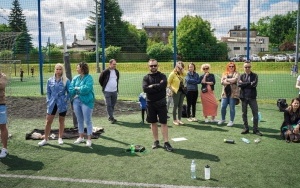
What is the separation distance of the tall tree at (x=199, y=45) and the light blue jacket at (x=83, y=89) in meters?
6.77

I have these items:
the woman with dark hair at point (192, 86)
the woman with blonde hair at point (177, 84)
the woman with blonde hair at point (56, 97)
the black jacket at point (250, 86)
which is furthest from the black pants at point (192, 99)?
the woman with blonde hair at point (56, 97)

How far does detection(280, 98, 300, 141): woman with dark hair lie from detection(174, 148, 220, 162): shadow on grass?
7.92ft

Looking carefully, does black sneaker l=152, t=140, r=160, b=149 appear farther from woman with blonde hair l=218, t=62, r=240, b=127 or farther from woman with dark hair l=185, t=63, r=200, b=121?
woman with dark hair l=185, t=63, r=200, b=121

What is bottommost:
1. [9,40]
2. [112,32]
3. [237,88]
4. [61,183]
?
[61,183]

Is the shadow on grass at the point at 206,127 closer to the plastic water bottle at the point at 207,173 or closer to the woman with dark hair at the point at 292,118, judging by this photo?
the woman with dark hair at the point at 292,118

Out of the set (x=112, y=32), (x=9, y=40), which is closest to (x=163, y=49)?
(x=112, y=32)

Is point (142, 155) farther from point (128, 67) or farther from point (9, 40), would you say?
point (128, 67)

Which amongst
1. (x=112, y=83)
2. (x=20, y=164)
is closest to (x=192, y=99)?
(x=112, y=83)

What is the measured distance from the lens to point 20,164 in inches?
241

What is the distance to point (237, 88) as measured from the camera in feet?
30.5

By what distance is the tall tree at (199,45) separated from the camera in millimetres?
13680

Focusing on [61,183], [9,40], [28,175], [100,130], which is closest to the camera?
[61,183]

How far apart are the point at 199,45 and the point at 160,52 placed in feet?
5.95

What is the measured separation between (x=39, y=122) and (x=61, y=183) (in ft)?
18.0
